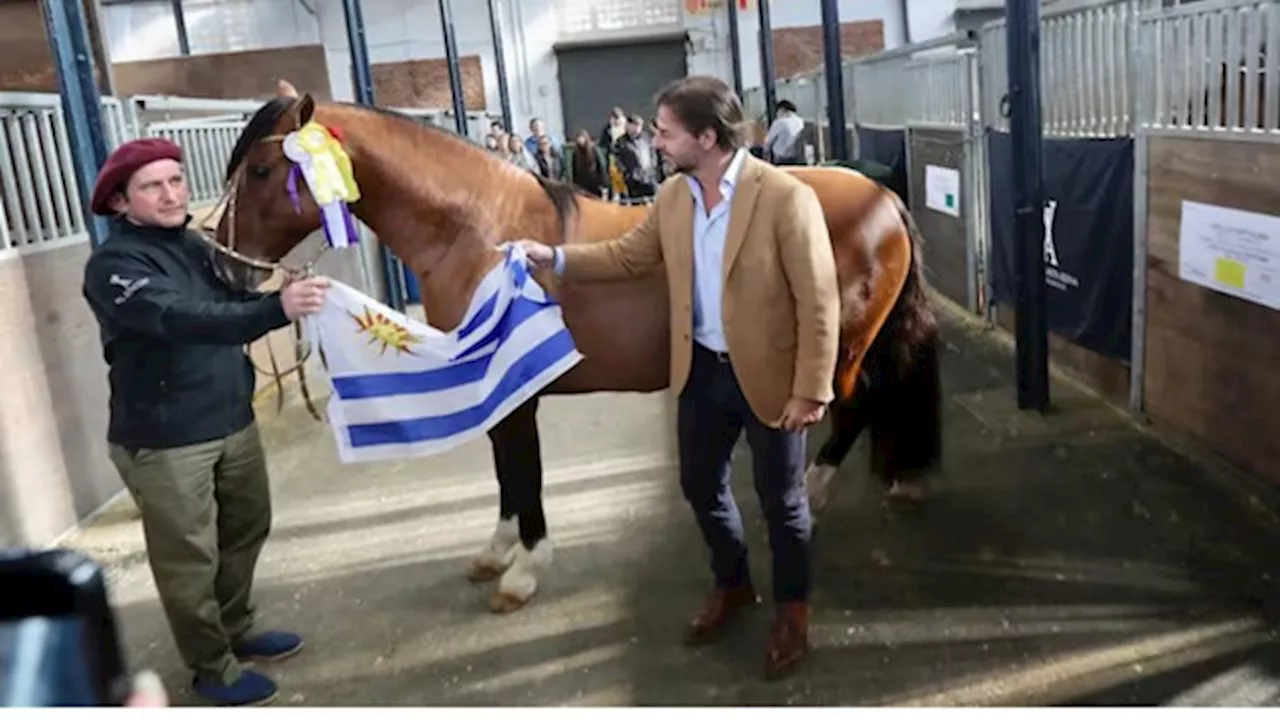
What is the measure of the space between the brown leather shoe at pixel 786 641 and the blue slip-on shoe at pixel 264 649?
126cm

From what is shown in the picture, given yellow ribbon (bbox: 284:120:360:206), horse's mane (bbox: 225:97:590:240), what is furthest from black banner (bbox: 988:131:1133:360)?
yellow ribbon (bbox: 284:120:360:206)

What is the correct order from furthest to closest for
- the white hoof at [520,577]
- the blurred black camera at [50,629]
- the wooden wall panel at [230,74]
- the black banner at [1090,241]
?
the wooden wall panel at [230,74], the black banner at [1090,241], the white hoof at [520,577], the blurred black camera at [50,629]

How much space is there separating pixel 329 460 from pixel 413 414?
74.7 inches

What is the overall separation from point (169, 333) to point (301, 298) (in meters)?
0.26

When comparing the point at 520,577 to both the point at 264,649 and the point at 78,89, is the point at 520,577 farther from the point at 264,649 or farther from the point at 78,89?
the point at 78,89

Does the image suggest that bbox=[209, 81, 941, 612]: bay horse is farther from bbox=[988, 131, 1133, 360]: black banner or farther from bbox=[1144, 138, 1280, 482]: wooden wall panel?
bbox=[988, 131, 1133, 360]: black banner

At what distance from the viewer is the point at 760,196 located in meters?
2.11

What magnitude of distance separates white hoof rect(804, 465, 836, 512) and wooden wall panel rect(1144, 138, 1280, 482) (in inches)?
50.3

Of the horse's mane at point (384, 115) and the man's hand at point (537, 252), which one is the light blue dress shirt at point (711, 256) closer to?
the man's hand at point (537, 252)

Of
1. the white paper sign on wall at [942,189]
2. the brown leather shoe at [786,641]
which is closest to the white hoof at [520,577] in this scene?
the brown leather shoe at [786,641]

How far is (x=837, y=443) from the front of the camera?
11.1 feet

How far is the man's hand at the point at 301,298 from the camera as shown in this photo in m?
2.18

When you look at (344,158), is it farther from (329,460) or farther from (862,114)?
(862,114)

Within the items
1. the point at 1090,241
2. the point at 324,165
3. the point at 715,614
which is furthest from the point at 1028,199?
the point at 324,165
